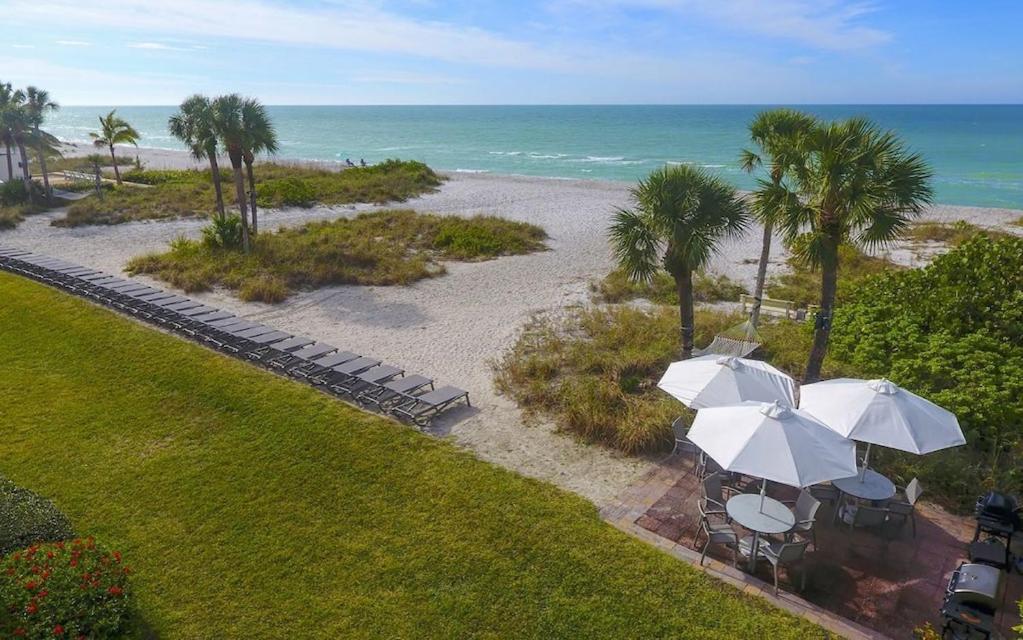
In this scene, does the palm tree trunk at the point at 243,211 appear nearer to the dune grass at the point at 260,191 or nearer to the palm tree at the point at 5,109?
the dune grass at the point at 260,191

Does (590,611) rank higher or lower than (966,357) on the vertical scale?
lower

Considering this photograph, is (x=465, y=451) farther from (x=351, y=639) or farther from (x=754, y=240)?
(x=754, y=240)

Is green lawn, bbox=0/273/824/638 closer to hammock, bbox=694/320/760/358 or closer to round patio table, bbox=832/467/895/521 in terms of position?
round patio table, bbox=832/467/895/521

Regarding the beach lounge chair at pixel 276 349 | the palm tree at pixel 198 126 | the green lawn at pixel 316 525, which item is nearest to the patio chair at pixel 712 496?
the green lawn at pixel 316 525

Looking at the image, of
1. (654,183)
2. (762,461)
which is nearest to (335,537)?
(762,461)

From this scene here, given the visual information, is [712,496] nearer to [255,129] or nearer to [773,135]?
→ [773,135]
